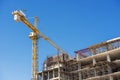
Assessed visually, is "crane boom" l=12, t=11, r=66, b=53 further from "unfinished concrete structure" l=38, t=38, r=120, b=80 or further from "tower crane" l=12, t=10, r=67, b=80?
"unfinished concrete structure" l=38, t=38, r=120, b=80

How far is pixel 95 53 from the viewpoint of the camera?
116 metres

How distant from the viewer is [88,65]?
11756 cm

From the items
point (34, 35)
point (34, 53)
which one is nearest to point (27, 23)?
point (34, 35)

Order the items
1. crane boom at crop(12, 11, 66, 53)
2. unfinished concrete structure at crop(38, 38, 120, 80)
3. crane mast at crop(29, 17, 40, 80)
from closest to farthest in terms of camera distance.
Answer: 1. unfinished concrete structure at crop(38, 38, 120, 80)
2. crane boom at crop(12, 11, 66, 53)
3. crane mast at crop(29, 17, 40, 80)

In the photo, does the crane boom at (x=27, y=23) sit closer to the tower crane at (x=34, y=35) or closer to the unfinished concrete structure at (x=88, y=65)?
the tower crane at (x=34, y=35)

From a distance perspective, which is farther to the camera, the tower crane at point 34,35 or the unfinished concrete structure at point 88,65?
the tower crane at point 34,35

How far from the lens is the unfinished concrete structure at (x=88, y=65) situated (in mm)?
109875

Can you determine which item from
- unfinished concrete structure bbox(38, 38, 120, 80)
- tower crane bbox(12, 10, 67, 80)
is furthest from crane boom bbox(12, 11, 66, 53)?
unfinished concrete structure bbox(38, 38, 120, 80)

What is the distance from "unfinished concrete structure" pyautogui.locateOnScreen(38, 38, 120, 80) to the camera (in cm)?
10988

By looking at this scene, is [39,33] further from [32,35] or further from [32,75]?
[32,75]

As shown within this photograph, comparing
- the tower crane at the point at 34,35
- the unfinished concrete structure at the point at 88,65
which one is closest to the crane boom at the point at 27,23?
the tower crane at the point at 34,35

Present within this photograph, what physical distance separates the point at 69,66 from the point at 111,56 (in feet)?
50.6

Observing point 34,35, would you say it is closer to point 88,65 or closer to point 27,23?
point 27,23

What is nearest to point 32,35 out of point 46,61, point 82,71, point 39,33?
point 39,33
